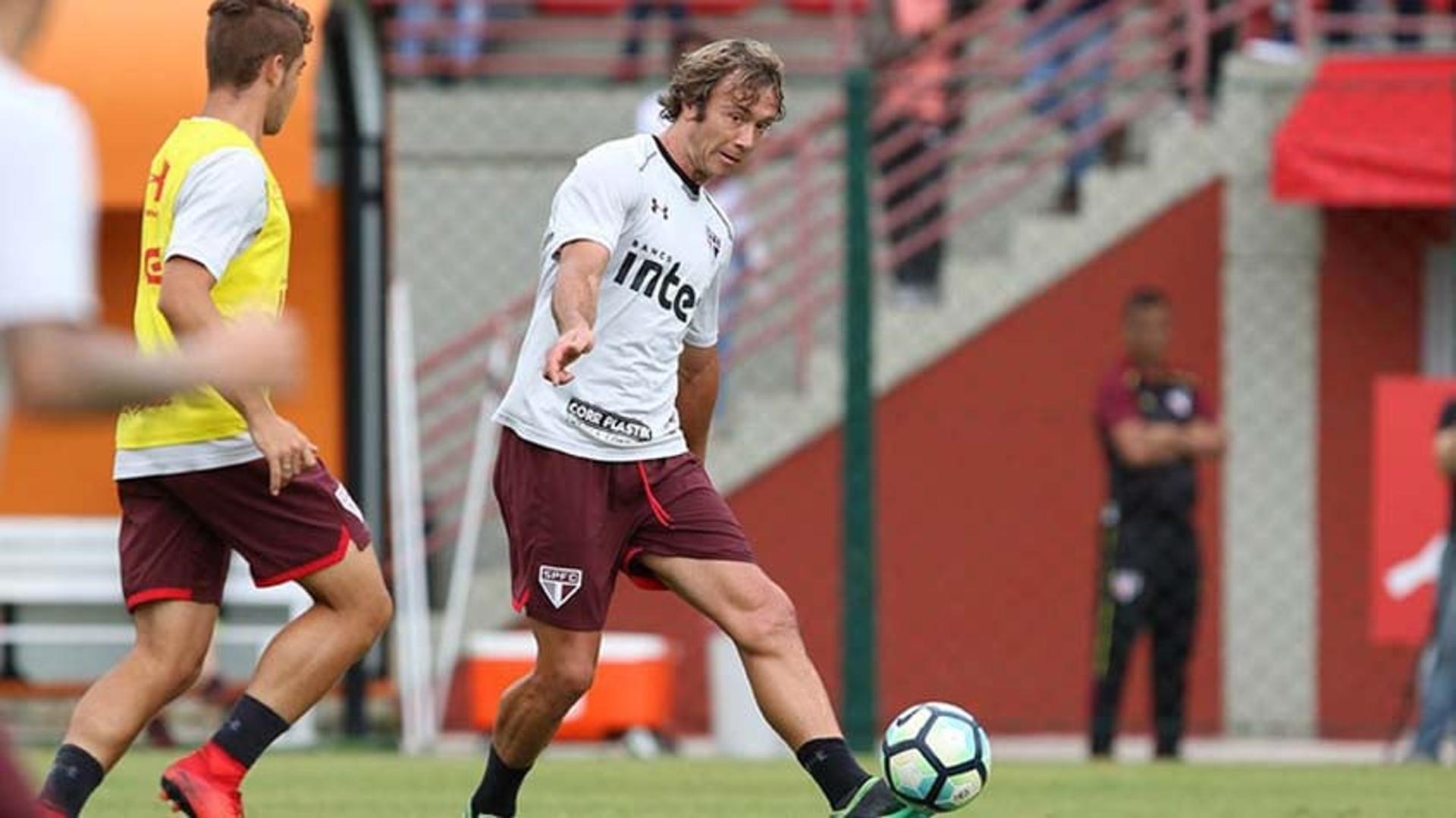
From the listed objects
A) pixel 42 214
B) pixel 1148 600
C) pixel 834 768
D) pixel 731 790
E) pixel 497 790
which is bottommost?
pixel 1148 600

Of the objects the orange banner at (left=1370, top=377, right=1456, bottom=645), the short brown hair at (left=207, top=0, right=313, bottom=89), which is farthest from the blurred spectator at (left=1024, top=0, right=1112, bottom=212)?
the short brown hair at (left=207, top=0, right=313, bottom=89)

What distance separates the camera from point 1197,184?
14625 millimetres

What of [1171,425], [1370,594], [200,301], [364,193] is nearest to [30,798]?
[200,301]

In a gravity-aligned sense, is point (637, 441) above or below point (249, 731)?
above

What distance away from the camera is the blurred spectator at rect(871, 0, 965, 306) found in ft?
49.7

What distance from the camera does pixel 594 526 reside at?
7098 millimetres

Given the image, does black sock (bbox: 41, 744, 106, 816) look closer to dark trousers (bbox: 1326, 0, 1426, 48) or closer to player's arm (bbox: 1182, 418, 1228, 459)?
player's arm (bbox: 1182, 418, 1228, 459)

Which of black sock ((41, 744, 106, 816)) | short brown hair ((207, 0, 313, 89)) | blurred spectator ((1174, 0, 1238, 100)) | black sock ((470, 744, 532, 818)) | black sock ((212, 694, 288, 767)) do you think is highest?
short brown hair ((207, 0, 313, 89))

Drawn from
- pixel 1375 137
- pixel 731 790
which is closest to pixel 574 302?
pixel 731 790

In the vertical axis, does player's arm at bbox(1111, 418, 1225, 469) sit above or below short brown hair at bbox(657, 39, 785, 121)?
below

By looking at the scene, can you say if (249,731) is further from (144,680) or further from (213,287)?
(213,287)

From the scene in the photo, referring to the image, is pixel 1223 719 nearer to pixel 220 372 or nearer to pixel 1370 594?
pixel 1370 594

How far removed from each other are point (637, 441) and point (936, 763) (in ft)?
3.41

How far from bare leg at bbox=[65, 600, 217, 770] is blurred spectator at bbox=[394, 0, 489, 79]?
31.2 feet
